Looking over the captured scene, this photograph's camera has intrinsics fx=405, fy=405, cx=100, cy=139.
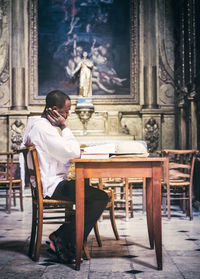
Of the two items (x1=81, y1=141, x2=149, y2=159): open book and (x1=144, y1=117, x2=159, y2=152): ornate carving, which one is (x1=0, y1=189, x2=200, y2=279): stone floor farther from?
(x1=144, y1=117, x2=159, y2=152): ornate carving

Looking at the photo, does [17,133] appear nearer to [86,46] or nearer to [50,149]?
[86,46]

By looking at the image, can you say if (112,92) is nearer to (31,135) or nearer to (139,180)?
(139,180)

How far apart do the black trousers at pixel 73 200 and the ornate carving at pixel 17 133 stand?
658 centimetres

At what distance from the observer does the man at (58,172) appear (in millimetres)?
2869

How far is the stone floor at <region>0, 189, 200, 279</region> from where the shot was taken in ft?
8.50

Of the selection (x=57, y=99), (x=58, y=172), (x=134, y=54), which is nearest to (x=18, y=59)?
(x=134, y=54)

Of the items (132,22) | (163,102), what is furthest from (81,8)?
(163,102)

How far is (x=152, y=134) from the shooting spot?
9.45m

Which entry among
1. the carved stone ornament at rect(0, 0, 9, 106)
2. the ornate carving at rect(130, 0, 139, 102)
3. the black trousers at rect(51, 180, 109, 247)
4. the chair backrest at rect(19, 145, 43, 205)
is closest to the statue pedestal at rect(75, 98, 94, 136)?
the ornate carving at rect(130, 0, 139, 102)

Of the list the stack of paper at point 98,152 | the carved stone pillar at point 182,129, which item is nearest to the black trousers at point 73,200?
the stack of paper at point 98,152

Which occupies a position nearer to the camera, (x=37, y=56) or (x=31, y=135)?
(x=31, y=135)

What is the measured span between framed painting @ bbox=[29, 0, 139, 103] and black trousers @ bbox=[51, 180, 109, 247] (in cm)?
688

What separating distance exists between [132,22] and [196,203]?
5.42m

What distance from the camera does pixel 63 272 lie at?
2639mm
